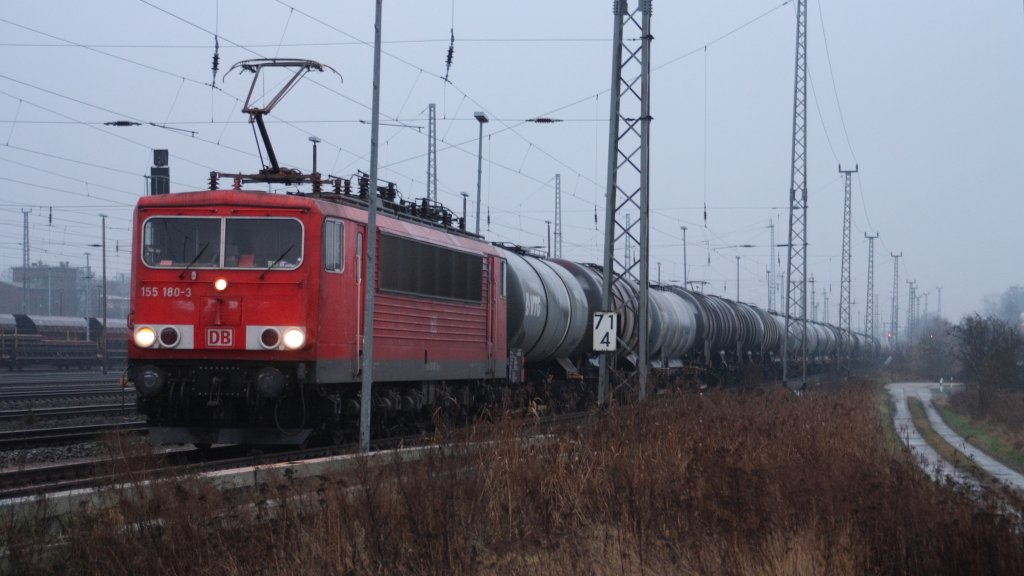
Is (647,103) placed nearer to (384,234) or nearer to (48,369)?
(384,234)

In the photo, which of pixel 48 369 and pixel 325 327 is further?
pixel 48 369

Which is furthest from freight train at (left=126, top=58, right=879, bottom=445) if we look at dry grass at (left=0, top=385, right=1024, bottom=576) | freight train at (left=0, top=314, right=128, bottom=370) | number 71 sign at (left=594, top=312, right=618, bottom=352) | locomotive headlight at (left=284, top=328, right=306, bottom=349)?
freight train at (left=0, top=314, right=128, bottom=370)

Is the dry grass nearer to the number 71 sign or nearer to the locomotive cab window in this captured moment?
the locomotive cab window

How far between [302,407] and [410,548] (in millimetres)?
6960

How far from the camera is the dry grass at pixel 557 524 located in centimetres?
740

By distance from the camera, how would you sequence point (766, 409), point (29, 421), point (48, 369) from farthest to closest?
1. point (48, 369)
2. point (29, 421)
3. point (766, 409)

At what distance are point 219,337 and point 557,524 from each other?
21.5 ft

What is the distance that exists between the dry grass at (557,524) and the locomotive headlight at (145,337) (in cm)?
568

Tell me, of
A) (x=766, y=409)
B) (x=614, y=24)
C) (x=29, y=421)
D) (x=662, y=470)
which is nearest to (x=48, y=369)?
(x=29, y=421)

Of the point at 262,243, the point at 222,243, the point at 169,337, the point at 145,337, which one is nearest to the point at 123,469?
the point at 169,337

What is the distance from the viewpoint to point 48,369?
5412 centimetres

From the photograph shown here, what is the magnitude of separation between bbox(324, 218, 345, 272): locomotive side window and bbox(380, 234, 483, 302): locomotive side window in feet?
3.63

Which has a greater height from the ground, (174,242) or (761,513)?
(174,242)

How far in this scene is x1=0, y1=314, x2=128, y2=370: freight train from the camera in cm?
5175
